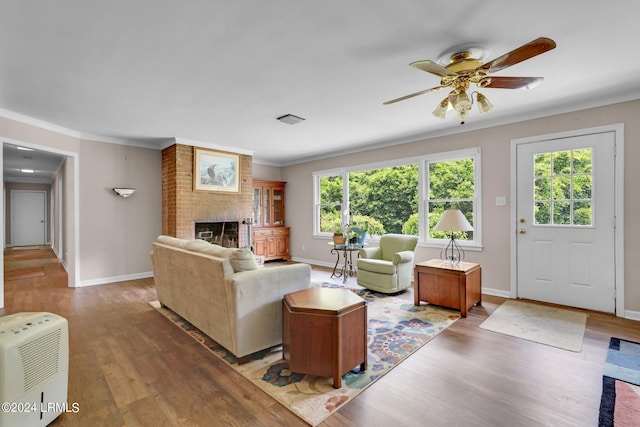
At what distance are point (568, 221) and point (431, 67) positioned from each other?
3056mm

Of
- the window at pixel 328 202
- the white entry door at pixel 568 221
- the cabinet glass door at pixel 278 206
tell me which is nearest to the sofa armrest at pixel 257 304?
the white entry door at pixel 568 221

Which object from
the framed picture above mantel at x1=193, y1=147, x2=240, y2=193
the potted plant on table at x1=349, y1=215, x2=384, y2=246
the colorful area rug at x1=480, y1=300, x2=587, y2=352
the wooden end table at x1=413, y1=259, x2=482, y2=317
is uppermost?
the framed picture above mantel at x1=193, y1=147, x2=240, y2=193

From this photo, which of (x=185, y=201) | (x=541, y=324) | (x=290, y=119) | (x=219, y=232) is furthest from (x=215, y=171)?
(x=541, y=324)

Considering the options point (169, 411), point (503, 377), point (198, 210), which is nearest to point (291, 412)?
point (169, 411)

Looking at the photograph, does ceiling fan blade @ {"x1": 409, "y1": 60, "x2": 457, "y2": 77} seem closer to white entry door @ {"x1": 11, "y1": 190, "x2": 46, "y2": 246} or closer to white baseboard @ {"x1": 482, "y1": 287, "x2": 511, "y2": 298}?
white baseboard @ {"x1": 482, "y1": 287, "x2": 511, "y2": 298}

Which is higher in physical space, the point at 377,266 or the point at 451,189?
the point at 451,189

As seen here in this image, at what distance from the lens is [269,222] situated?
7359mm

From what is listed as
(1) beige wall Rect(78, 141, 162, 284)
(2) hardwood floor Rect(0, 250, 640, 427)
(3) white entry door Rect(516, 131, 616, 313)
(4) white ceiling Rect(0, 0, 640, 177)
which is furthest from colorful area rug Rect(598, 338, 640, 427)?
(1) beige wall Rect(78, 141, 162, 284)

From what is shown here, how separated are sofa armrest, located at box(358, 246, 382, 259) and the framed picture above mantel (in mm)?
2945

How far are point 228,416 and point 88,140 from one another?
203 inches

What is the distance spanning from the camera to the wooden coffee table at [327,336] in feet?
6.55

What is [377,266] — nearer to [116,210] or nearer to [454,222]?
[454,222]

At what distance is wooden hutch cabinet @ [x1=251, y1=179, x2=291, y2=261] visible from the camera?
6918 mm

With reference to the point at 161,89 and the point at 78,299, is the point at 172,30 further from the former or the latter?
the point at 78,299
